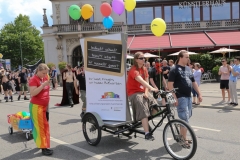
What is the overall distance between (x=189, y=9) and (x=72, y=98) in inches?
887

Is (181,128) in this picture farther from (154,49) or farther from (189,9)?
(189,9)

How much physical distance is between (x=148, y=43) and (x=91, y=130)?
21.7 meters

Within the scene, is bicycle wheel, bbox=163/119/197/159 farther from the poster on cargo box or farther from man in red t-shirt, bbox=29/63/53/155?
man in red t-shirt, bbox=29/63/53/155

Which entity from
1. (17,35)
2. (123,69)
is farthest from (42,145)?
(17,35)

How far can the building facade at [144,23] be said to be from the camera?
95.7 ft

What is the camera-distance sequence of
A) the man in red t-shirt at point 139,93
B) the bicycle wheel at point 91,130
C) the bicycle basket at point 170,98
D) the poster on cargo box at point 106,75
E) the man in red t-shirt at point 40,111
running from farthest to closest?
1. the bicycle wheel at point 91,130
2. the poster on cargo box at point 106,75
3. the man in red t-shirt at point 40,111
4. the man in red t-shirt at point 139,93
5. the bicycle basket at point 170,98

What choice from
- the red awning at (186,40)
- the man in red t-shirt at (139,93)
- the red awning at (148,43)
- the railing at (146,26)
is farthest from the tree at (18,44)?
the man in red t-shirt at (139,93)

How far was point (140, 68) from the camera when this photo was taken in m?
5.43

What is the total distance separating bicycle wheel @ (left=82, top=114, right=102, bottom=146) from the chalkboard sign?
1.04 metres

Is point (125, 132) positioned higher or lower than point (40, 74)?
lower

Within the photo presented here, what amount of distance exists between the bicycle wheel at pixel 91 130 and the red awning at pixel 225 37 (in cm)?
2222

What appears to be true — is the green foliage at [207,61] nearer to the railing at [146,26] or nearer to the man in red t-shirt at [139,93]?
the railing at [146,26]

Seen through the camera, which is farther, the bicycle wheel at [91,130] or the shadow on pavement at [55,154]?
the bicycle wheel at [91,130]

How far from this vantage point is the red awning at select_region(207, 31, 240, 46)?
25.8m
